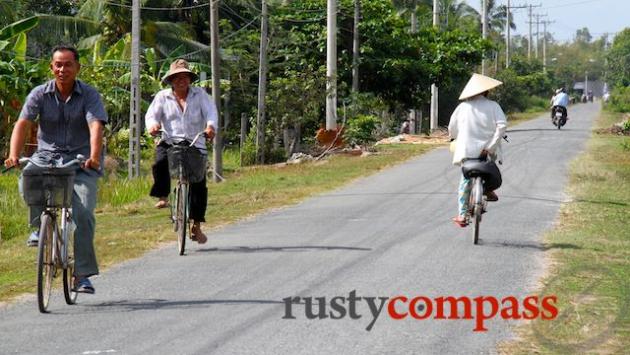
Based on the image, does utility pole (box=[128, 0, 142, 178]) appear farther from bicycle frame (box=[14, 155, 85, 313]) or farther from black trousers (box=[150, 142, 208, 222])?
bicycle frame (box=[14, 155, 85, 313])

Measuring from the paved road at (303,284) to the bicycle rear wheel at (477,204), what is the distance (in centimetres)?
18

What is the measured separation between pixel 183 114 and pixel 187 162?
1.69 feet

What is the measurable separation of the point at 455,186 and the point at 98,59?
15977mm

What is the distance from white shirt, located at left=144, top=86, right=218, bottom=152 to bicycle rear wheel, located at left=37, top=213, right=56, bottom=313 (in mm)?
2962

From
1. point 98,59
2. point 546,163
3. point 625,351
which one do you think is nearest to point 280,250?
point 625,351

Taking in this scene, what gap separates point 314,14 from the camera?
124 feet

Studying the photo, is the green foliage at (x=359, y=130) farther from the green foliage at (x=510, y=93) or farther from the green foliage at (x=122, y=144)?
the green foliage at (x=510, y=93)

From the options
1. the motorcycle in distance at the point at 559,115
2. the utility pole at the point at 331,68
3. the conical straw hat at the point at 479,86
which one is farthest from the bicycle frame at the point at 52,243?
the motorcycle in distance at the point at 559,115

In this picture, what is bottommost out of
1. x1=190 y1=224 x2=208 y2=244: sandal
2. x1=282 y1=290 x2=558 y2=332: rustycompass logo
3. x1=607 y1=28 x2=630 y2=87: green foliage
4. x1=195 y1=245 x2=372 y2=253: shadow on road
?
x1=282 y1=290 x2=558 y2=332: rustycompass logo

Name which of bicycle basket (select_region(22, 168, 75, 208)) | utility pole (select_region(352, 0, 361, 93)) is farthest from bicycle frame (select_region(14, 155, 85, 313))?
utility pole (select_region(352, 0, 361, 93))

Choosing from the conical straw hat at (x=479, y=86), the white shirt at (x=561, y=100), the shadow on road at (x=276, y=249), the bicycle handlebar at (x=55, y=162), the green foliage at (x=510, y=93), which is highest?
the green foliage at (x=510, y=93)

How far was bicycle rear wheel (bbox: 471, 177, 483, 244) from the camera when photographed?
10.9m

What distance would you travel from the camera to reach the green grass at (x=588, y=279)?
6781 millimetres

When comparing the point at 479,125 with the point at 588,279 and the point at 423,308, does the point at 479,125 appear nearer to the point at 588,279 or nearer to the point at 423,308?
the point at 588,279
